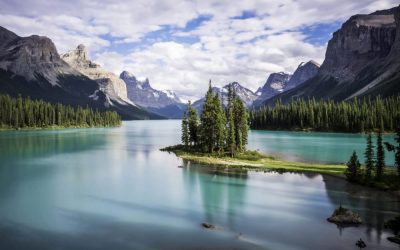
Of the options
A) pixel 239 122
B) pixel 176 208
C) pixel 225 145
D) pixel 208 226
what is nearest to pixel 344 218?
pixel 208 226

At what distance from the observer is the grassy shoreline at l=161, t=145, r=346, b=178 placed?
241 feet

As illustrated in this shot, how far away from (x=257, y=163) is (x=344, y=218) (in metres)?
44.3

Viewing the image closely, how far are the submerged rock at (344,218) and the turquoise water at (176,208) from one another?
1103 mm

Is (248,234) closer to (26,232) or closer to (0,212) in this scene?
(26,232)

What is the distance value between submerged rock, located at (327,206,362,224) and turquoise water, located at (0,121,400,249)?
1.10 meters

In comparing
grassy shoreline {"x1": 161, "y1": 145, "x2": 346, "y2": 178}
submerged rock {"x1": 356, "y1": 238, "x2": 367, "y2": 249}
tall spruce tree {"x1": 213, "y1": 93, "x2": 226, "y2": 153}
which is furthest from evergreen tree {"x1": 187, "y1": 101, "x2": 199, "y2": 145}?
submerged rock {"x1": 356, "y1": 238, "x2": 367, "y2": 249}

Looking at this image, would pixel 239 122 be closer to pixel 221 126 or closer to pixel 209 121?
pixel 221 126

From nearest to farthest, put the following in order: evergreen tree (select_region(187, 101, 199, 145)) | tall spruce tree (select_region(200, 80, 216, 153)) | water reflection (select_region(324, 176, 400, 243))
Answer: water reflection (select_region(324, 176, 400, 243)) < tall spruce tree (select_region(200, 80, 216, 153)) < evergreen tree (select_region(187, 101, 199, 145))

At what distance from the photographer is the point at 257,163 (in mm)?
83438

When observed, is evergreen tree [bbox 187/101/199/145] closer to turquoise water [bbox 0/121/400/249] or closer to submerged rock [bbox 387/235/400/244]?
turquoise water [bbox 0/121/400/249]

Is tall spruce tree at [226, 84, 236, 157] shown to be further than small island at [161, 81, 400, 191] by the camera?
Yes

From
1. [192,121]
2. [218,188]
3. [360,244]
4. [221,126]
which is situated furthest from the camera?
[192,121]

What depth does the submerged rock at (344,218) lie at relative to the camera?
38.8 metres

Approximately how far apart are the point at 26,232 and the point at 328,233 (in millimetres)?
29328
